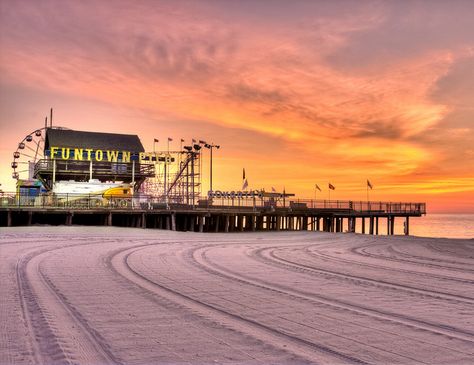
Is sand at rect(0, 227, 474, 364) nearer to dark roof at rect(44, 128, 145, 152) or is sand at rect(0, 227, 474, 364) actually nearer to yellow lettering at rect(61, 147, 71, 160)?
yellow lettering at rect(61, 147, 71, 160)

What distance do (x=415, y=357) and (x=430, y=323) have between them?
Result: 2.06 meters

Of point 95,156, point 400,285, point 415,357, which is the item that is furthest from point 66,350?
point 95,156

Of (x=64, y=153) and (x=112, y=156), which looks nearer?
(x=64, y=153)

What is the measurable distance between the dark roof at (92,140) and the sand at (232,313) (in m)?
49.3

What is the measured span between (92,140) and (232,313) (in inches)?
2387

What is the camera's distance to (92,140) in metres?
66.1

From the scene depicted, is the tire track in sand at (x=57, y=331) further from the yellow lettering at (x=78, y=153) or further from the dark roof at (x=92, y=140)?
the dark roof at (x=92, y=140)

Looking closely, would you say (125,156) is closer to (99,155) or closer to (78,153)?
(99,155)

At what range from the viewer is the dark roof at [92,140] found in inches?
2522

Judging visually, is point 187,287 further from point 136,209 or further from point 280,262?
point 136,209

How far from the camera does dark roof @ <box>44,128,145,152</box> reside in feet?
210

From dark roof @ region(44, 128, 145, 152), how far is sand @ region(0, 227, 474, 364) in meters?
49.3

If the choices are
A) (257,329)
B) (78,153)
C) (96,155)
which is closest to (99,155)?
(96,155)

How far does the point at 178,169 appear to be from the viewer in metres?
83.7
